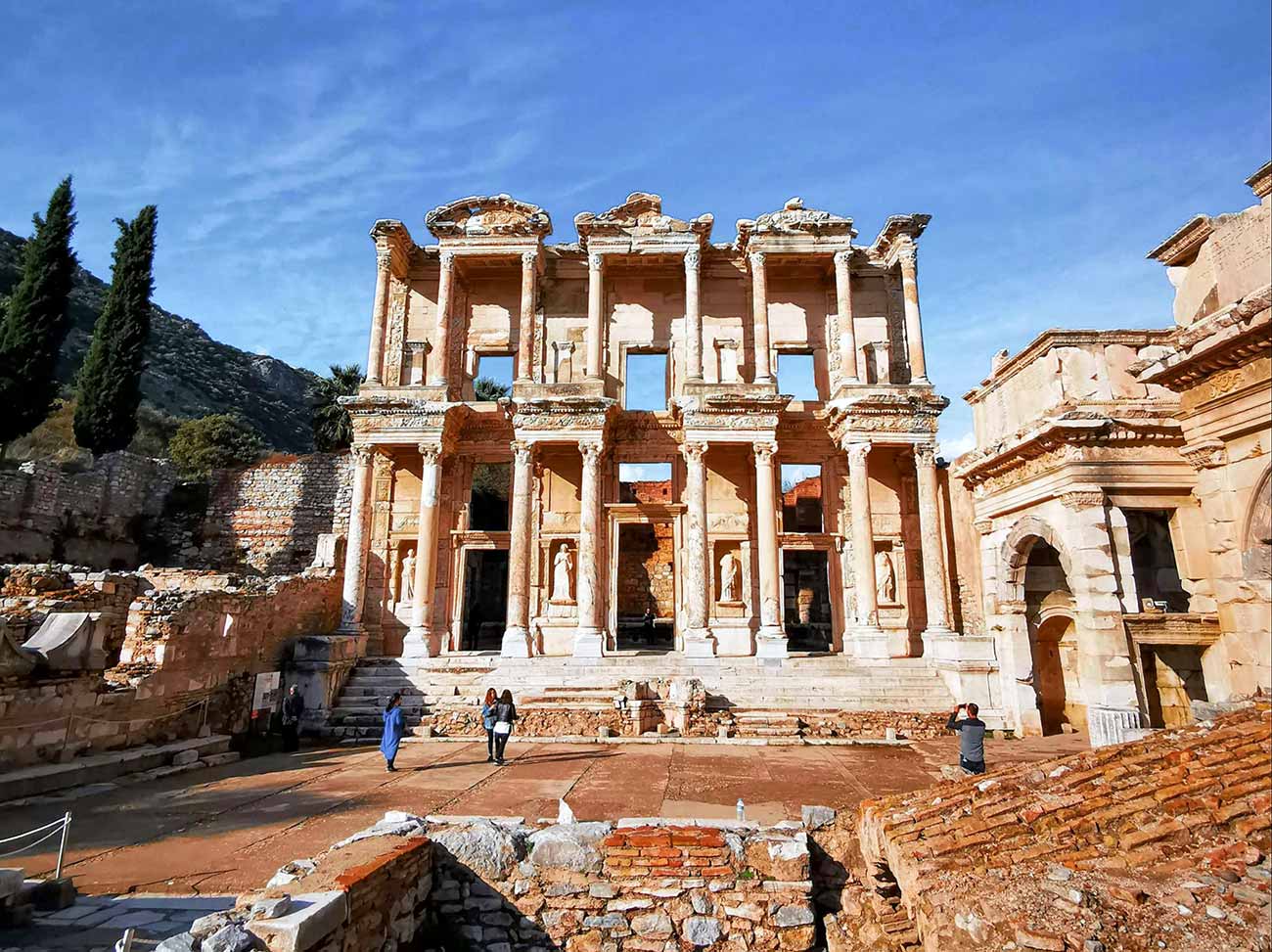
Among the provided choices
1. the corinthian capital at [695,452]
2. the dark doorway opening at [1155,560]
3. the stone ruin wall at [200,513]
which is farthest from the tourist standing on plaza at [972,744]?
the stone ruin wall at [200,513]

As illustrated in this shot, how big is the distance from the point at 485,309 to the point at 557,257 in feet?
9.75

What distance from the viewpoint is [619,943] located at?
5883 mm

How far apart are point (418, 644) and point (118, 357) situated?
68.5 feet

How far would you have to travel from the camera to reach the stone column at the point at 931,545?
18.6m

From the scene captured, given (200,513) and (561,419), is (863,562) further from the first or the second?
(200,513)

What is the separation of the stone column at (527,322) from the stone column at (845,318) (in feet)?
30.7

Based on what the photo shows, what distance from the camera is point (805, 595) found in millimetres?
28953

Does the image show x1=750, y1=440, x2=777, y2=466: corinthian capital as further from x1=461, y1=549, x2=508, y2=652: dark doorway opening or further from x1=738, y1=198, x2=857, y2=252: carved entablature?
x1=461, y1=549, x2=508, y2=652: dark doorway opening

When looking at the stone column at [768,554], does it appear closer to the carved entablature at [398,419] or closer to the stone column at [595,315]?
the stone column at [595,315]

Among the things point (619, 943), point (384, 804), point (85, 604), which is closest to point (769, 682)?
point (384, 804)

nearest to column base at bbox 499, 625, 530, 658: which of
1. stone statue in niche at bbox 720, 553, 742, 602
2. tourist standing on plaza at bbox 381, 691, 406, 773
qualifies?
stone statue in niche at bbox 720, 553, 742, 602

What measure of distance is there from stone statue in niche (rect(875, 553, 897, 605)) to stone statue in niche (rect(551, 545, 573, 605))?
8893mm

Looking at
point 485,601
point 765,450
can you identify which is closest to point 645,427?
point 765,450

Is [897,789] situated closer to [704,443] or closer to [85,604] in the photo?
[704,443]
